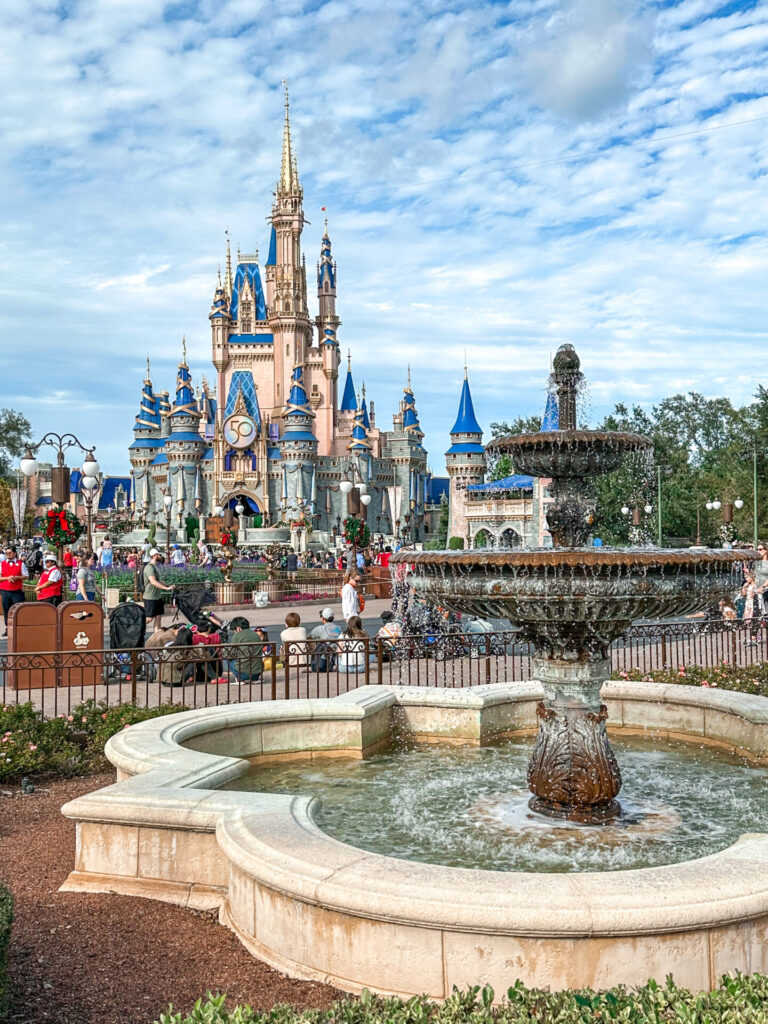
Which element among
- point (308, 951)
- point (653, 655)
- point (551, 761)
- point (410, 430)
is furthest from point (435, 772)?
point (410, 430)

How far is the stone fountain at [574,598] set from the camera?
5539 mm

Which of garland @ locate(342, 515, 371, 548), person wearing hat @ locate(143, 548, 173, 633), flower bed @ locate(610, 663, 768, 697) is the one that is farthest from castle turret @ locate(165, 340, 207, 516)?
flower bed @ locate(610, 663, 768, 697)

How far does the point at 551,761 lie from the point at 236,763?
220 centimetres

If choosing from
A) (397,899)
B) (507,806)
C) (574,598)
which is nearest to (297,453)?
(507,806)

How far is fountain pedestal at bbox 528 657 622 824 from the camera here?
20.1ft

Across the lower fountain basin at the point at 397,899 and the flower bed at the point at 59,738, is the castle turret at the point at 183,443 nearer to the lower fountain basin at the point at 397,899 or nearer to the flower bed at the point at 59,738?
the flower bed at the point at 59,738

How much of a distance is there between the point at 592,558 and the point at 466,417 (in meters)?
75.5

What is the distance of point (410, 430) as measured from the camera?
8925 centimetres

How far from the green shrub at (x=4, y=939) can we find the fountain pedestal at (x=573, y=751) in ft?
11.6

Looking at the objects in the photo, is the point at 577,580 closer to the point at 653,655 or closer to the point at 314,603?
the point at 653,655

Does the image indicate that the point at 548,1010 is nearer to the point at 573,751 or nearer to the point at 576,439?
the point at 573,751

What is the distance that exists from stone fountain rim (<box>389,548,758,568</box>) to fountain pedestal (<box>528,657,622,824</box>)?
3.66 ft

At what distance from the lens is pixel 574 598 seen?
5.59m

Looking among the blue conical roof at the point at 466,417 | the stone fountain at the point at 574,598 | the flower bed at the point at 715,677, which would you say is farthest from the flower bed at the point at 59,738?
the blue conical roof at the point at 466,417
